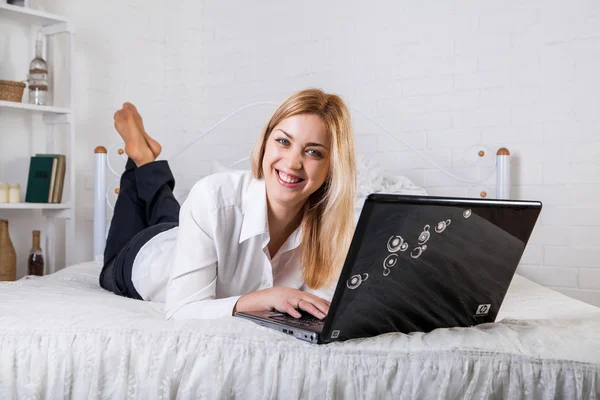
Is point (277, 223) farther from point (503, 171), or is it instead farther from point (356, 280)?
point (503, 171)

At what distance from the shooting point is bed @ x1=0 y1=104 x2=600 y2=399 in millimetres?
997

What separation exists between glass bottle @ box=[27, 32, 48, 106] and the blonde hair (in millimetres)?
1948

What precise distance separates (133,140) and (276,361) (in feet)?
5.25

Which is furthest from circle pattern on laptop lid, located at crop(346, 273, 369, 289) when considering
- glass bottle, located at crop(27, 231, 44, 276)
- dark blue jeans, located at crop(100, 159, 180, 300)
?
glass bottle, located at crop(27, 231, 44, 276)

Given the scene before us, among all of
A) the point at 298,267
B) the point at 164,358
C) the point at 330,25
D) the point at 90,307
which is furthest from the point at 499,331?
the point at 330,25

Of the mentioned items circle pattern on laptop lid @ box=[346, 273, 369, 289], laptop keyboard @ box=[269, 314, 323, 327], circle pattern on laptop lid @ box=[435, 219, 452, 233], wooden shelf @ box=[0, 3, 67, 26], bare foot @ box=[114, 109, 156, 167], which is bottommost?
laptop keyboard @ box=[269, 314, 323, 327]

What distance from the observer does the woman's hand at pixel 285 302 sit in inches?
47.0

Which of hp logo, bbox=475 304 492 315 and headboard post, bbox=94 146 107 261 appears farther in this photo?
headboard post, bbox=94 146 107 261

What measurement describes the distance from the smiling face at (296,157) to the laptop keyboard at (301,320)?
0.34 metres

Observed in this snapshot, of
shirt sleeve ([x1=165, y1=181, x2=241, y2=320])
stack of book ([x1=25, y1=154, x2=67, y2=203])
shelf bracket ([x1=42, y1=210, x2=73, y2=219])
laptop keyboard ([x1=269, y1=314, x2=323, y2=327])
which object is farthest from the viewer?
shelf bracket ([x1=42, y1=210, x2=73, y2=219])

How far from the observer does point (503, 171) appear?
2.88 m

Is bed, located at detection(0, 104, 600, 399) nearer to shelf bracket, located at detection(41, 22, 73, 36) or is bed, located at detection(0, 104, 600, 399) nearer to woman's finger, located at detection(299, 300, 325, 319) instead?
woman's finger, located at detection(299, 300, 325, 319)

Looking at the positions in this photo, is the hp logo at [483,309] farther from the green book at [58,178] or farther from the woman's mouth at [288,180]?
the green book at [58,178]

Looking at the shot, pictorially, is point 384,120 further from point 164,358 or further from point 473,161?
point 164,358
